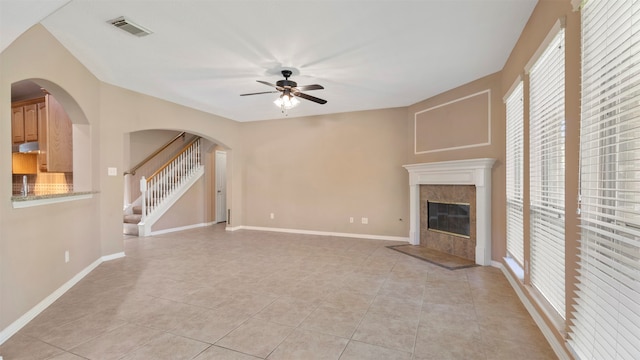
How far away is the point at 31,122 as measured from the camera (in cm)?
504

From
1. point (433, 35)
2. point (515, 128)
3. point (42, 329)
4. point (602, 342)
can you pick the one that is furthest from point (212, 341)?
point (515, 128)

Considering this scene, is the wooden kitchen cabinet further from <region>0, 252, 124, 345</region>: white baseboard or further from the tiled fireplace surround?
the tiled fireplace surround

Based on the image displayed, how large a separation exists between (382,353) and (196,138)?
23.6 ft

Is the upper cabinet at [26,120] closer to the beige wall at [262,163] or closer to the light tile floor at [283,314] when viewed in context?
the beige wall at [262,163]

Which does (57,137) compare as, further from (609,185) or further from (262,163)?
(609,185)

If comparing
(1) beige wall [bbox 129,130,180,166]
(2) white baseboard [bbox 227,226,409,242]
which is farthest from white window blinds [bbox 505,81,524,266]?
(1) beige wall [bbox 129,130,180,166]

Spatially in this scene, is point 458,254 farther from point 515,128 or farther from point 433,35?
point 433,35

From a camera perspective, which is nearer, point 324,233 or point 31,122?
point 31,122

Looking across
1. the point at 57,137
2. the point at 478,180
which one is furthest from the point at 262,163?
the point at 478,180

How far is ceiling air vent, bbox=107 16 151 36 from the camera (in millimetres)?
2578

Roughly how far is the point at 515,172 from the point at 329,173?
3.56 metres

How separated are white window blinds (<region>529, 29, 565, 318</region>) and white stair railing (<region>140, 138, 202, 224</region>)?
683 cm

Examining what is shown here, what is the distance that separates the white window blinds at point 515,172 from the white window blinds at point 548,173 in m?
0.49

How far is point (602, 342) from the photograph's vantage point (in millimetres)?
1346
